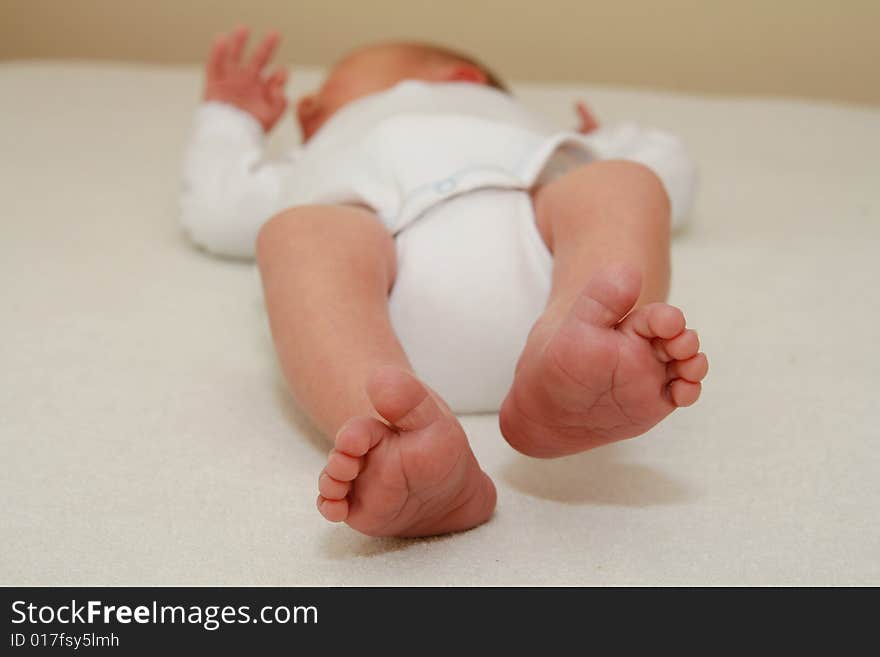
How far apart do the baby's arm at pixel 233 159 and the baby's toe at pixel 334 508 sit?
58 cm

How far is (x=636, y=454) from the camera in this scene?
2.81 feet

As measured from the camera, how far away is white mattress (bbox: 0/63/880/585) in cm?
71

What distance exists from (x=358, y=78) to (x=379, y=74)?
0.10 ft

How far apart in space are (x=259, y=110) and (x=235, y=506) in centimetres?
80

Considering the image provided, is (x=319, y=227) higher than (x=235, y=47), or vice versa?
(x=235, y=47)

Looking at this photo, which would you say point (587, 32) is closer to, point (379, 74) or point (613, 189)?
point (379, 74)

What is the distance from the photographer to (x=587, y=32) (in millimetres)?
2322

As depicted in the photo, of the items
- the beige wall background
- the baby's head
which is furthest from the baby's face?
the beige wall background

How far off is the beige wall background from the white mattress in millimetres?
858

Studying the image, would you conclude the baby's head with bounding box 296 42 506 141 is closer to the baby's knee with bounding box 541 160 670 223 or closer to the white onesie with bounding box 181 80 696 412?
the white onesie with bounding box 181 80 696 412

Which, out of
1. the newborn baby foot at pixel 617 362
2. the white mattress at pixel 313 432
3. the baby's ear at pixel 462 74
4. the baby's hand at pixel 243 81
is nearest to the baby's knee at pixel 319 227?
the white mattress at pixel 313 432

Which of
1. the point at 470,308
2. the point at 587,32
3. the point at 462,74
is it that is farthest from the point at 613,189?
the point at 587,32

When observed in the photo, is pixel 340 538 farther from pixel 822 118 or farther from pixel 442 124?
pixel 822 118
